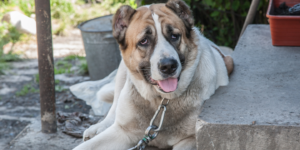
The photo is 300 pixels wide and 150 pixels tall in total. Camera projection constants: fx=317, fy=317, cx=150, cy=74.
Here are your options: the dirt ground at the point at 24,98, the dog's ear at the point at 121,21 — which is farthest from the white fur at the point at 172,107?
the dirt ground at the point at 24,98

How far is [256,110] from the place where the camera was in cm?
175

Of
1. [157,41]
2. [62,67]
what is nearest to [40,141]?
[157,41]

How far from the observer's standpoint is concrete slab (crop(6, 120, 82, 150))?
268 cm

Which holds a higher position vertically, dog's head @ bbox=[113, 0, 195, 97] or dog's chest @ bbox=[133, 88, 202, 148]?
dog's head @ bbox=[113, 0, 195, 97]

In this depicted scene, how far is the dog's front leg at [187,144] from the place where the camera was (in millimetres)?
1959

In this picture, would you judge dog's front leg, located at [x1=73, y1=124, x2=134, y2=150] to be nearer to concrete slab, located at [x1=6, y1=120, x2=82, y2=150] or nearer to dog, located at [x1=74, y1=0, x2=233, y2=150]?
dog, located at [x1=74, y1=0, x2=233, y2=150]

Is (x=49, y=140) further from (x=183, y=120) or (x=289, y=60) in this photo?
(x=289, y=60)

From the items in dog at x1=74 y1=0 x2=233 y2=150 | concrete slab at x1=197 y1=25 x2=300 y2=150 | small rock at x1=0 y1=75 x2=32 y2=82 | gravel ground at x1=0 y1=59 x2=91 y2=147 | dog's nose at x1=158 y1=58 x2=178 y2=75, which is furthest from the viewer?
small rock at x1=0 y1=75 x2=32 y2=82

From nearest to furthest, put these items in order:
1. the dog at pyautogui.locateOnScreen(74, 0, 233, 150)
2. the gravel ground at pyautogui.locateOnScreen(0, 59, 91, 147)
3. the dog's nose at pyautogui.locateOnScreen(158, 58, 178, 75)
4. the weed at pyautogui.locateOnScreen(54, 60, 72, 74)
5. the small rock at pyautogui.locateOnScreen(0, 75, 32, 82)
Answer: the dog's nose at pyautogui.locateOnScreen(158, 58, 178, 75)
the dog at pyautogui.locateOnScreen(74, 0, 233, 150)
the gravel ground at pyautogui.locateOnScreen(0, 59, 91, 147)
the small rock at pyautogui.locateOnScreen(0, 75, 32, 82)
the weed at pyautogui.locateOnScreen(54, 60, 72, 74)

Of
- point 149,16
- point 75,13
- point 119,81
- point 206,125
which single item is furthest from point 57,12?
point 206,125

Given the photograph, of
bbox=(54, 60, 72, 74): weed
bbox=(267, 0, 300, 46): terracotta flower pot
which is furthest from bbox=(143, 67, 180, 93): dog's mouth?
bbox=(54, 60, 72, 74): weed

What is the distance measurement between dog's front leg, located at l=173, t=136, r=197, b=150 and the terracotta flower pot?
1475mm

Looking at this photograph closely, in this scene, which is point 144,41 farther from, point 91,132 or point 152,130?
point 91,132

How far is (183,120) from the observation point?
1.97 m
